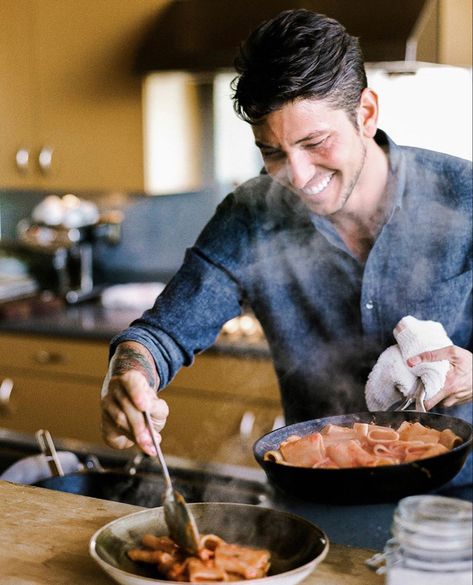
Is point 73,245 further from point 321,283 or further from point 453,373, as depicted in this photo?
point 453,373

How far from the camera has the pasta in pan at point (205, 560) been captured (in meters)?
1.19

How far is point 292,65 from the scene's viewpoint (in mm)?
1651

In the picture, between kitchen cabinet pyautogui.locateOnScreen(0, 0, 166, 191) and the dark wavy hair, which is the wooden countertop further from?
kitchen cabinet pyautogui.locateOnScreen(0, 0, 166, 191)

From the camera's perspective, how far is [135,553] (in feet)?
4.15

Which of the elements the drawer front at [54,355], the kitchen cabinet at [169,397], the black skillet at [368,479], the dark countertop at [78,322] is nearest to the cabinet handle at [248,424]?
the kitchen cabinet at [169,397]

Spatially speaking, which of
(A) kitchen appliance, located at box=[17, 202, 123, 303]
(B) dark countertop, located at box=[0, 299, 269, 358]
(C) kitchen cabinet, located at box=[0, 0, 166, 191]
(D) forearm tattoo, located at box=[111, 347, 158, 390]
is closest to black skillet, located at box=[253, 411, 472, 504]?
(D) forearm tattoo, located at box=[111, 347, 158, 390]

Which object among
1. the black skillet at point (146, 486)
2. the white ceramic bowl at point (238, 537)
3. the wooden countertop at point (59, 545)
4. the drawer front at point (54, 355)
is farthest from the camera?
the drawer front at point (54, 355)

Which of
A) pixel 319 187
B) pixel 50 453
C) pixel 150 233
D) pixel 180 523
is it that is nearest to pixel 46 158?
pixel 150 233

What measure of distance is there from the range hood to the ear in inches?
40.7

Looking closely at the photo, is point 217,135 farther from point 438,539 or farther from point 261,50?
point 438,539

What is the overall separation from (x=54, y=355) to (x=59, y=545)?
6.98ft

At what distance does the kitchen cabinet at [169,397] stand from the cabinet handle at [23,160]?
0.68 meters

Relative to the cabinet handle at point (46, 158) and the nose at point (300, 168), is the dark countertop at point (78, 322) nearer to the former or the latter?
the cabinet handle at point (46, 158)

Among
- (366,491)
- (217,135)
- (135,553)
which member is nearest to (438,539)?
(366,491)
